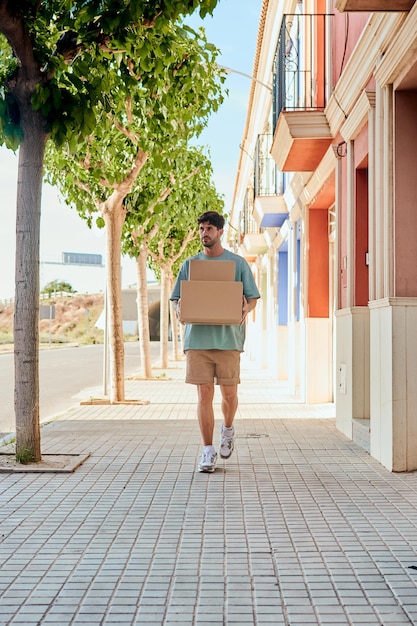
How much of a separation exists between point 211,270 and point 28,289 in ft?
5.20

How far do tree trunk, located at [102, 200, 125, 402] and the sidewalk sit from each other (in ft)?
16.8

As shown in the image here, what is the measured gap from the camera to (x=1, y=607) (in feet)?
12.6

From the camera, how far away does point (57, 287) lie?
16000 centimetres

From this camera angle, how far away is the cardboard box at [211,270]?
7398mm

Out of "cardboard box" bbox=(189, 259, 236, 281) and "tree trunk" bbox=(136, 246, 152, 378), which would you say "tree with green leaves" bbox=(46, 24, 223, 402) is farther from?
"tree trunk" bbox=(136, 246, 152, 378)

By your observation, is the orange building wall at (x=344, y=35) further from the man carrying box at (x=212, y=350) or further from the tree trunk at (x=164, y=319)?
the tree trunk at (x=164, y=319)

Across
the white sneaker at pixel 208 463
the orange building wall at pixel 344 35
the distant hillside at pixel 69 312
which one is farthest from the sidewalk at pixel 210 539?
the distant hillside at pixel 69 312

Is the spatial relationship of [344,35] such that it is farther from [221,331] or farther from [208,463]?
[208,463]

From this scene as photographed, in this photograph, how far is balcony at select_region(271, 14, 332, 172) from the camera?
1192cm

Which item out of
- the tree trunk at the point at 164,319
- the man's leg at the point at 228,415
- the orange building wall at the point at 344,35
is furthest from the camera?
the tree trunk at the point at 164,319

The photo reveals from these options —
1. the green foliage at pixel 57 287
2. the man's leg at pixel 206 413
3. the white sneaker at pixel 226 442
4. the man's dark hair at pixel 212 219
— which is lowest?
the white sneaker at pixel 226 442

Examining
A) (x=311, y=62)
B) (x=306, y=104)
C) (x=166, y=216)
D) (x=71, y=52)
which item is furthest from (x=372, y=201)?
(x=166, y=216)

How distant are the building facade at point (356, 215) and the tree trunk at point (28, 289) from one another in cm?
280

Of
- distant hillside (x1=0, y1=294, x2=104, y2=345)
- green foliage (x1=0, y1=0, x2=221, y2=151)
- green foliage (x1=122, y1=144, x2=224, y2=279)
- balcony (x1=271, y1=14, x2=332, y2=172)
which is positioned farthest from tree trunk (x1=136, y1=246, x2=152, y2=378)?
distant hillside (x1=0, y1=294, x2=104, y2=345)
